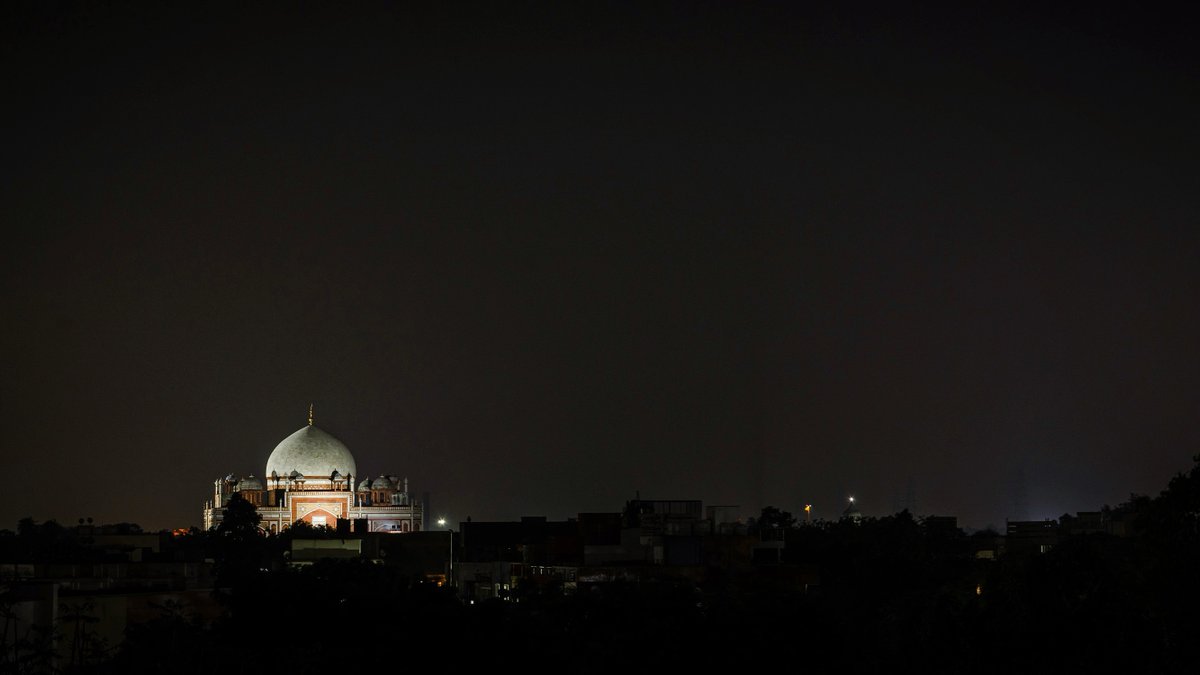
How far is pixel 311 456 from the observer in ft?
440

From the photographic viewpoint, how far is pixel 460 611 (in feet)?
167

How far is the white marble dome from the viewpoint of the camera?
134000mm

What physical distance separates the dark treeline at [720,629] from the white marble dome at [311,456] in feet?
246

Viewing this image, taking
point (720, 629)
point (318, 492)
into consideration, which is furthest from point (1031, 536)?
point (720, 629)

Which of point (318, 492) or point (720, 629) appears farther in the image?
point (318, 492)

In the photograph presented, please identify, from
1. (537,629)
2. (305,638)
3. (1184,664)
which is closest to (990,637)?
(1184,664)

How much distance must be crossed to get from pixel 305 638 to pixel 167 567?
59.9 feet

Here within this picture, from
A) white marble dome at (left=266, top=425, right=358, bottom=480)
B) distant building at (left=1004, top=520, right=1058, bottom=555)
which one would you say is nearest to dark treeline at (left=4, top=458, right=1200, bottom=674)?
distant building at (left=1004, top=520, right=1058, bottom=555)

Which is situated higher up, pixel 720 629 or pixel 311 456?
pixel 311 456

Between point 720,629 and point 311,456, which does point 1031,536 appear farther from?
point 720,629

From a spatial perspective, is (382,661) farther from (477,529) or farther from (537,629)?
(477,529)

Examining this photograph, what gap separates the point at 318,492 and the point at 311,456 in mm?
4045

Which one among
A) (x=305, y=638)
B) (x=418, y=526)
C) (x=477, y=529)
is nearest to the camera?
(x=305, y=638)

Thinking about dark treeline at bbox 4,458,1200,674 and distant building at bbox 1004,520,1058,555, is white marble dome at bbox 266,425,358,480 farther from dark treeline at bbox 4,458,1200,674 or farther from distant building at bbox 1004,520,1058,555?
dark treeline at bbox 4,458,1200,674
